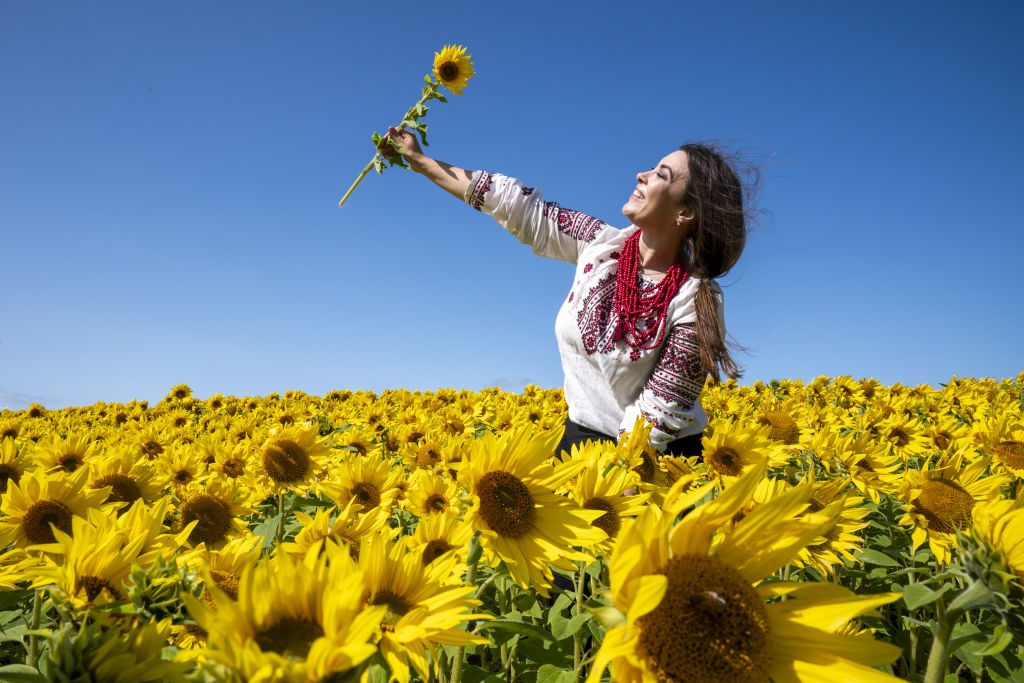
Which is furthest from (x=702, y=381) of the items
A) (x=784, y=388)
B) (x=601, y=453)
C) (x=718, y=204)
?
(x=784, y=388)

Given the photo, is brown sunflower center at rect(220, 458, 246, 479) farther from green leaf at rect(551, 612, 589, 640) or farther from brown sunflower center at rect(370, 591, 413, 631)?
brown sunflower center at rect(370, 591, 413, 631)

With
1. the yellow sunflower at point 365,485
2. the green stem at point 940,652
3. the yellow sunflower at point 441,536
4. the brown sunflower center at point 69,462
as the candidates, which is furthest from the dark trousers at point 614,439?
the brown sunflower center at point 69,462

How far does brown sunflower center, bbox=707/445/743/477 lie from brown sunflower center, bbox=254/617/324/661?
2.83 m

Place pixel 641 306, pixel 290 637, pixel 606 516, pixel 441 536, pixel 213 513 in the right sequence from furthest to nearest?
pixel 641 306 < pixel 213 513 < pixel 606 516 < pixel 441 536 < pixel 290 637

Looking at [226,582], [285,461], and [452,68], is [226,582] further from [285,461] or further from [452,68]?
[452,68]

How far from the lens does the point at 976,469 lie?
3031mm

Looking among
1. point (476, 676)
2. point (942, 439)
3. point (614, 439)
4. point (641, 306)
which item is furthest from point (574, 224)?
point (942, 439)

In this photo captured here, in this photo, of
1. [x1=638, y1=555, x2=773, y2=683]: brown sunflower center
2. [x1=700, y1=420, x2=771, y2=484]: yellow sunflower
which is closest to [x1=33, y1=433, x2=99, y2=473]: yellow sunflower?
[x1=700, y1=420, x2=771, y2=484]: yellow sunflower

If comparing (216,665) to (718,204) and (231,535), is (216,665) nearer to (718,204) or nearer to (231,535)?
(231,535)

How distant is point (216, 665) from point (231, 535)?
8.54ft

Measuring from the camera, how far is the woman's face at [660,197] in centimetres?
450

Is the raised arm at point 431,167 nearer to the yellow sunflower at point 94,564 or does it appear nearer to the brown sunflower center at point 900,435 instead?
the yellow sunflower at point 94,564

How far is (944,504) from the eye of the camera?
2.94 m

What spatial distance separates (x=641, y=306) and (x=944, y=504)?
2.25 m
